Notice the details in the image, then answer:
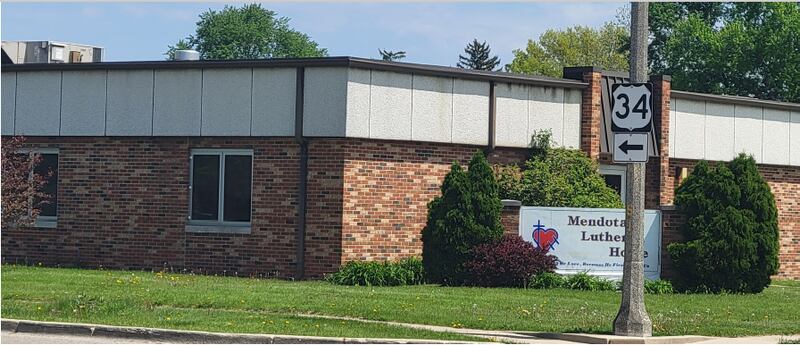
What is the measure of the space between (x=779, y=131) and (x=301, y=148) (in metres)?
13.6

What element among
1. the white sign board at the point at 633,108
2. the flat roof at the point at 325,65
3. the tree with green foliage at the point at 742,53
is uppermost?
the tree with green foliage at the point at 742,53

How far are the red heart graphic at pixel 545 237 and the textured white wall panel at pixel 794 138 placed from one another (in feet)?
35.8

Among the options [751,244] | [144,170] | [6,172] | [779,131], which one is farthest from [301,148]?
[779,131]

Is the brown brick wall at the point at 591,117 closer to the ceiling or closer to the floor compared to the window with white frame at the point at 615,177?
closer to the ceiling

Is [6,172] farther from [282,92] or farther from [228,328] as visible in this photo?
[228,328]

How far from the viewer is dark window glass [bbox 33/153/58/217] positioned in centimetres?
2917

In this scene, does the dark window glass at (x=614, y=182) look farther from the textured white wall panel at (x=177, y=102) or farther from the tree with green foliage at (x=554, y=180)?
the textured white wall panel at (x=177, y=102)

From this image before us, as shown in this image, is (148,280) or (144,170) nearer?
(148,280)

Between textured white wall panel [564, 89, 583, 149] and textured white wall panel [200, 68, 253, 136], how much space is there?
718cm

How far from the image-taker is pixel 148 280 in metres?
24.5

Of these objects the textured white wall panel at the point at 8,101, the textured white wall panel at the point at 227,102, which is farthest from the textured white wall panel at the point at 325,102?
the textured white wall panel at the point at 8,101

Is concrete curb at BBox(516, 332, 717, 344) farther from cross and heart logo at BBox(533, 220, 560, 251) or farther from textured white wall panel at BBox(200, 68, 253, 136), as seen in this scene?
textured white wall panel at BBox(200, 68, 253, 136)

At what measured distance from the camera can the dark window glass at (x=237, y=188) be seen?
90.2 ft

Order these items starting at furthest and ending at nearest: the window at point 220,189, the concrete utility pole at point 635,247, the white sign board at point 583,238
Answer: the window at point 220,189, the white sign board at point 583,238, the concrete utility pole at point 635,247
